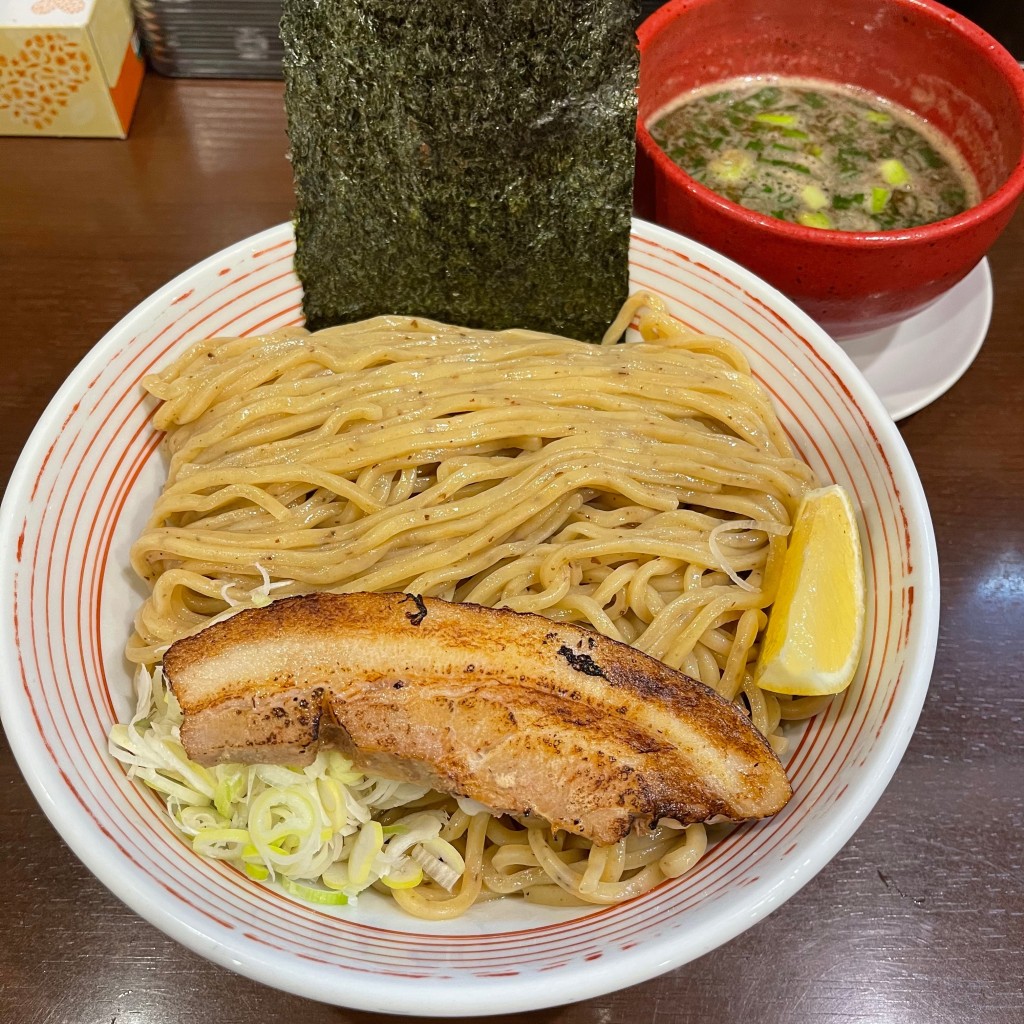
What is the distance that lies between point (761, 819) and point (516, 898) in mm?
441

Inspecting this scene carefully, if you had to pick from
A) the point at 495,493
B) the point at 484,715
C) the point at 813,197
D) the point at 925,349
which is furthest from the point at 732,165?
A: the point at 484,715

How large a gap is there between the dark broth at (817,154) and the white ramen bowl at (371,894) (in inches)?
22.4

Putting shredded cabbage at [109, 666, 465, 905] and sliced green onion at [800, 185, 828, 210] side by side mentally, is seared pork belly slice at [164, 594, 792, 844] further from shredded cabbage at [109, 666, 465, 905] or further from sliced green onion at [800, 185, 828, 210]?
sliced green onion at [800, 185, 828, 210]

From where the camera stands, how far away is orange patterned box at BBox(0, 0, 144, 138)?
2.65m

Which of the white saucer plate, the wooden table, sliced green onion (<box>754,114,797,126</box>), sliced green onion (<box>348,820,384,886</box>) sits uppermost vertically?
sliced green onion (<box>754,114,797,126</box>)

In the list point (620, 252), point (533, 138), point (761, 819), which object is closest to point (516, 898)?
point (761, 819)

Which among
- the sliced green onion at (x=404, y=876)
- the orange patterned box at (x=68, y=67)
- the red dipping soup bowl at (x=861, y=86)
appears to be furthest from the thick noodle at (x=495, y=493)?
the orange patterned box at (x=68, y=67)

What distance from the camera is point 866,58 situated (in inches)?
99.7

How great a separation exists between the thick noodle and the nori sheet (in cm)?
16

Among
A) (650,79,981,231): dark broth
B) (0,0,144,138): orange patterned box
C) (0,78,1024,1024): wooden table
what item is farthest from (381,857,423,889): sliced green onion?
(0,0,144,138): orange patterned box

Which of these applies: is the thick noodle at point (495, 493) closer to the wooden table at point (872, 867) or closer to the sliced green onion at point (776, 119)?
the wooden table at point (872, 867)

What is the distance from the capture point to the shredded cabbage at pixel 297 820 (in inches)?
57.0

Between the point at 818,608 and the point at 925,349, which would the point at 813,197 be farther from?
the point at 818,608

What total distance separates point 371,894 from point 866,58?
8.28 feet
